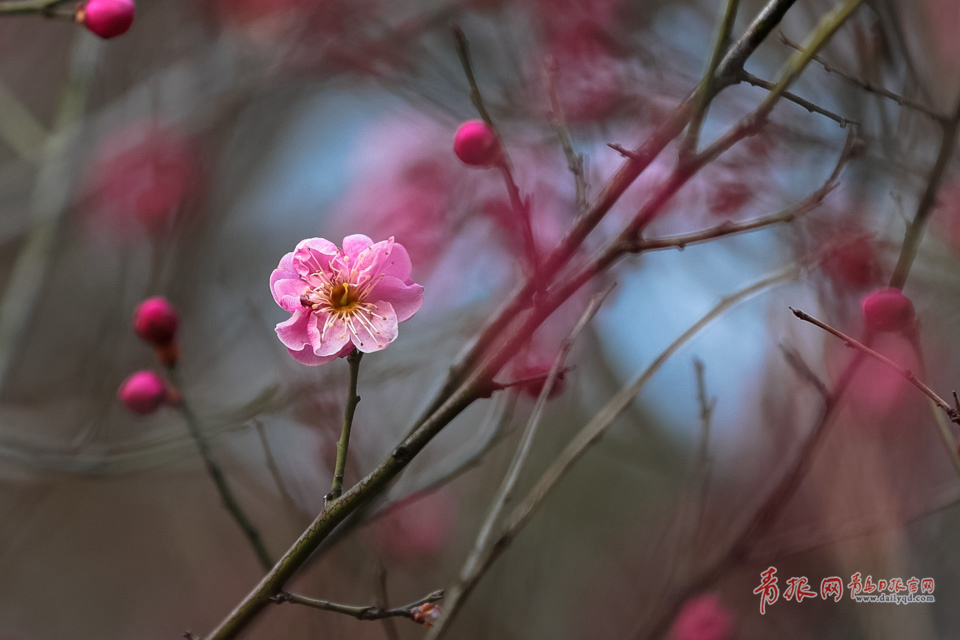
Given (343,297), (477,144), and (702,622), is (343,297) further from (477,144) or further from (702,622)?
(702,622)

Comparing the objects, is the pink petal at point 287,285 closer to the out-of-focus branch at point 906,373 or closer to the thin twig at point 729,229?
A: the thin twig at point 729,229

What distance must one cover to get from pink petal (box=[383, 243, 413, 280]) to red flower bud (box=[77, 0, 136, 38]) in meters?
0.91

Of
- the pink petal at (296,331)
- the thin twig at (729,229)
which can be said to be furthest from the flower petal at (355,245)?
the thin twig at (729,229)

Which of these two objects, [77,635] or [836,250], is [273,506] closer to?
[77,635]

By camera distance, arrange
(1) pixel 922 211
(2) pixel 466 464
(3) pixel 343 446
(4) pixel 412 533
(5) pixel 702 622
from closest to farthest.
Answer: (3) pixel 343 446 < (1) pixel 922 211 < (2) pixel 466 464 < (5) pixel 702 622 < (4) pixel 412 533

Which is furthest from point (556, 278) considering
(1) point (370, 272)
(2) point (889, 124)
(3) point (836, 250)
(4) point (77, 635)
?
(4) point (77, 635)

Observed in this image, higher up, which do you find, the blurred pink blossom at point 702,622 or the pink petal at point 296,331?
the pink petal at point 296,331

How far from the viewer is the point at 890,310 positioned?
3.60ft

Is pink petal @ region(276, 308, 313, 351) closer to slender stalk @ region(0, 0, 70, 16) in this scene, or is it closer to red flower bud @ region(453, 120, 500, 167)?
red flower bud @ region(453, 120, 500, 167)

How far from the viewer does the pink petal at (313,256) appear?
95cm

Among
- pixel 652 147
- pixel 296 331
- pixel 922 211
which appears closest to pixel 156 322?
pixel 296 331

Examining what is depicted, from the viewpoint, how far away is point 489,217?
101 inches

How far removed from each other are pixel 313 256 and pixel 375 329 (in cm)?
15

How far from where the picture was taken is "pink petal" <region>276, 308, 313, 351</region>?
2.95 feet
